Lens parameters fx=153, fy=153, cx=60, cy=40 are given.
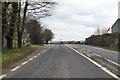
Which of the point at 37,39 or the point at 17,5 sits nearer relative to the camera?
the point at 17,5

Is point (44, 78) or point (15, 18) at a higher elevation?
point (15, 18)

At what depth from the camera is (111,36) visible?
30.1m

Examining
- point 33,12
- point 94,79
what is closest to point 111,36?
point 33,12

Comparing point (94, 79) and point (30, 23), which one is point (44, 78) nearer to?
point (94, 79)

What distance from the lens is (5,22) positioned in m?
16.1

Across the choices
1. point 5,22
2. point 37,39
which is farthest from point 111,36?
point 37,39

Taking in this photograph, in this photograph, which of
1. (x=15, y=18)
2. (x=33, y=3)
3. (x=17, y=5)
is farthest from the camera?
(x=33, y=3)

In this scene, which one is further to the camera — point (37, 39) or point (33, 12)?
point (37, 39)

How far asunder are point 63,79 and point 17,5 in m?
19.4

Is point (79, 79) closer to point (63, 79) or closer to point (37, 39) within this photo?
point (63, 79)

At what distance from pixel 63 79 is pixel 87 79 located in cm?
88

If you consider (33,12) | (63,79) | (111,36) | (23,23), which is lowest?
(63,79)

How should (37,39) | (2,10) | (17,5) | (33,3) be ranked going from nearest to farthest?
(2,10), (17,5), (33,3), (37,39)

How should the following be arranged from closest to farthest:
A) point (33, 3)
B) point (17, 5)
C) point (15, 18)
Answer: point (15, 18), point (17, 5), point (33, 3)
